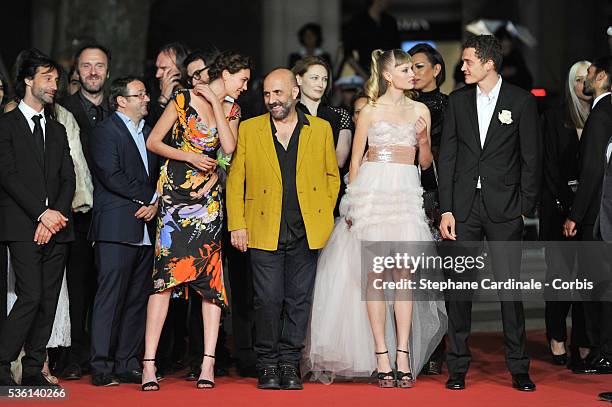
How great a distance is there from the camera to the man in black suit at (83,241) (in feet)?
30.0

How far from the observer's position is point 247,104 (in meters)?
9.82

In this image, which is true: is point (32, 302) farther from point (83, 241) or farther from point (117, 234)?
point (83, 241)

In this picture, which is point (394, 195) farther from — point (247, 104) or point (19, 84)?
point (19, 84)

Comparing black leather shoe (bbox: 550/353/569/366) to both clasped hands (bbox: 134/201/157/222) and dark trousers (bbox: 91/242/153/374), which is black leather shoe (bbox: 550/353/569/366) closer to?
dark trousers (bbox: 91/242/153/374)

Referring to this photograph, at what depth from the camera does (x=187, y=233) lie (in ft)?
27.9

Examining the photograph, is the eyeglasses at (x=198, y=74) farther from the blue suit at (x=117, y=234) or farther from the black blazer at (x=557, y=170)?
the black blazer at (x=557, y=170)

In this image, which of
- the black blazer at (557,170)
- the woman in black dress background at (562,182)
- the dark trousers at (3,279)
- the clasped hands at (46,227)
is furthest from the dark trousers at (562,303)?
the dark trousers at (3,279)

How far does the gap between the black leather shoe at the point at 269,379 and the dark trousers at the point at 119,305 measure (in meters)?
0.95

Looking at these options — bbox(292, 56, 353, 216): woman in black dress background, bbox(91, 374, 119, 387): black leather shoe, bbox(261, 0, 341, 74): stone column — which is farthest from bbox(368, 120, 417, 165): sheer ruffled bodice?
bbox(261, 0, 341, 74): stone column

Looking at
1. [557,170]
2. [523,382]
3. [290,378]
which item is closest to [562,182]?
[557,170]

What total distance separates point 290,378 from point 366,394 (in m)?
0.55

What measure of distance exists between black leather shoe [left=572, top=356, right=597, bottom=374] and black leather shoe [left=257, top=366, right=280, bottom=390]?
2.19m

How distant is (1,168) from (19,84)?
0.64 m

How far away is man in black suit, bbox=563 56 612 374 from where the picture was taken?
29.7 ft
